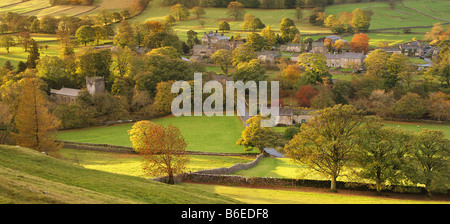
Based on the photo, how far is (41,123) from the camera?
4247cm

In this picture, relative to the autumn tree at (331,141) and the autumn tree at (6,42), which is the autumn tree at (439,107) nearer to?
the autumn tree at (331,141)

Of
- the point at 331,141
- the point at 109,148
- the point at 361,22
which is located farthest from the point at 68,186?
the point at 361,22

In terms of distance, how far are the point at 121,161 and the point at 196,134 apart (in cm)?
1627

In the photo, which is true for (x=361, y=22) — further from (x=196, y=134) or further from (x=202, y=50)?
(x=196, y=134)

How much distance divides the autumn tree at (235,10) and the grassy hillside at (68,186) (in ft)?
377

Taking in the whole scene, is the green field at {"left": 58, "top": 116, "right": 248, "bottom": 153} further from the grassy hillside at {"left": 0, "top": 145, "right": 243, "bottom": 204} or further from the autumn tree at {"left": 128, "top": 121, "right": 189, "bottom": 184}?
the grassy hillside at {"left": 0, "top": 145, "right": 243, "bottom": 204}

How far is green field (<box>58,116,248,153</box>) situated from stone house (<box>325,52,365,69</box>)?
41463 mm

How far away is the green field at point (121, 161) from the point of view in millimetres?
35491

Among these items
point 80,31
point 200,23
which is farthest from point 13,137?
point 200,23

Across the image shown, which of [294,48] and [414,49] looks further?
[294,48]

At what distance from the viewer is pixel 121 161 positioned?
4112 cm

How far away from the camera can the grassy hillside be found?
17.7m

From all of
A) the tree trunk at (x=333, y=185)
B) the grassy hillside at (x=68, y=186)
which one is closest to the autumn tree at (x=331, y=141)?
the tree trunk at (x=333, y=185)

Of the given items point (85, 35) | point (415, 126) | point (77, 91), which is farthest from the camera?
point (85, 35)
